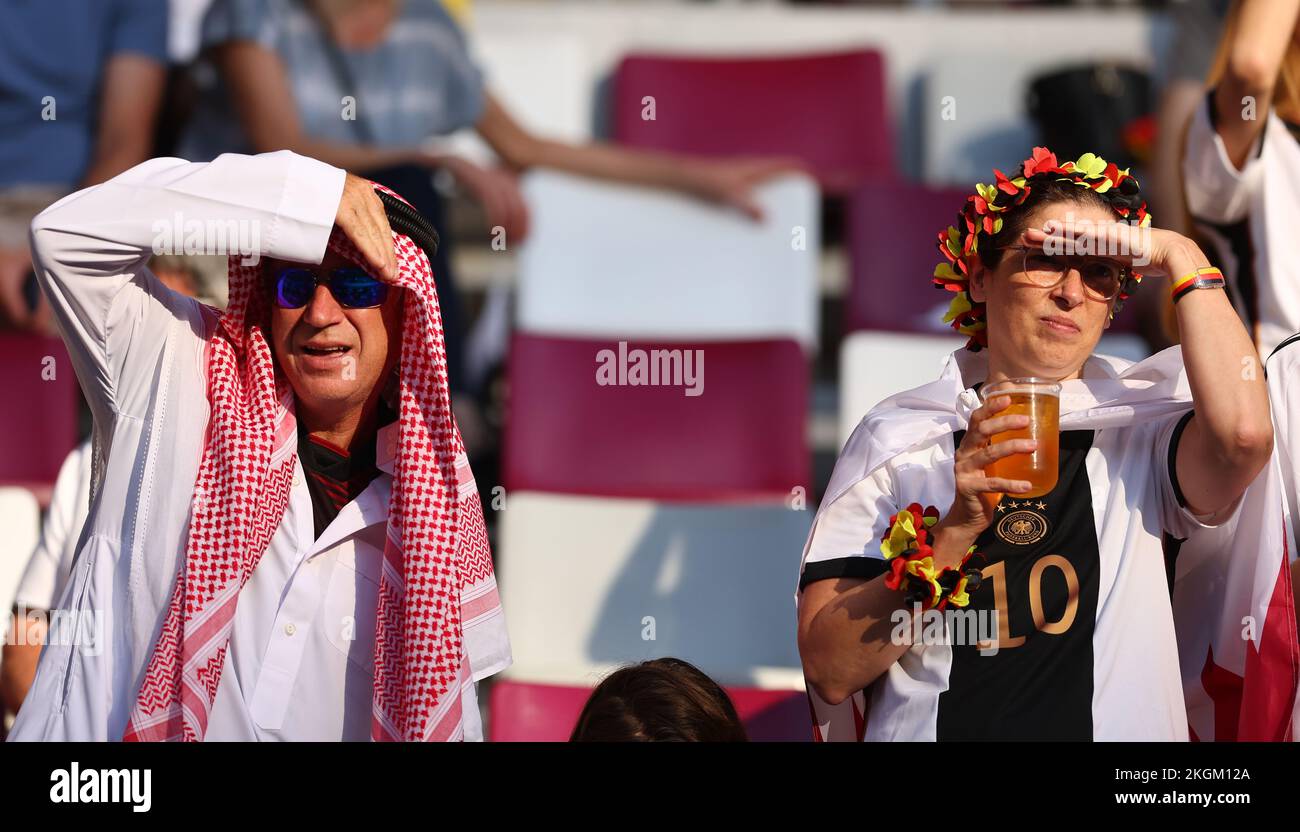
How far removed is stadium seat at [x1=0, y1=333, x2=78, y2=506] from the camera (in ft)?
14.1

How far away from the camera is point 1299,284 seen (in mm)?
3252

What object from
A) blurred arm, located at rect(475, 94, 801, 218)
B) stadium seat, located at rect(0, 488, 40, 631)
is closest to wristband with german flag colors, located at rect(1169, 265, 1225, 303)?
stadium seat, located at rect(0, 488, 40, 631)

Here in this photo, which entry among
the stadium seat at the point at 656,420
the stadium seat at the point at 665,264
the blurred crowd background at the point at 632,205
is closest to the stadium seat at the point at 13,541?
the blurred crowd background at the point at 632,205

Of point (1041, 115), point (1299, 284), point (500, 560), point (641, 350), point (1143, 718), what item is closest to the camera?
point (1143, 718)

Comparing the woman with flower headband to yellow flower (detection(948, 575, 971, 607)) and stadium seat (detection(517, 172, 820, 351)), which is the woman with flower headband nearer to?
yellow flower (detection(948, 575, 971, 607))

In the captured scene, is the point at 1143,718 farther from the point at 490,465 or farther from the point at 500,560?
the point at 490,465

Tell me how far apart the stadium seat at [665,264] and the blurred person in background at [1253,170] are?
1.84 metres

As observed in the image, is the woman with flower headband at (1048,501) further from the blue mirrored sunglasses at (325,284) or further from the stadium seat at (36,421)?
the stadium seat at (36,421)

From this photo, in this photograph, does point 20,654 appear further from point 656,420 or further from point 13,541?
point 656,420

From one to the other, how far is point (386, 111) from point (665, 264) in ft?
3.25

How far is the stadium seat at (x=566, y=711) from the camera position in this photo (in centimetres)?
335

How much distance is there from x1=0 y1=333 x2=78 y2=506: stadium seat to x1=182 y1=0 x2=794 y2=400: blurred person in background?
952 mm
